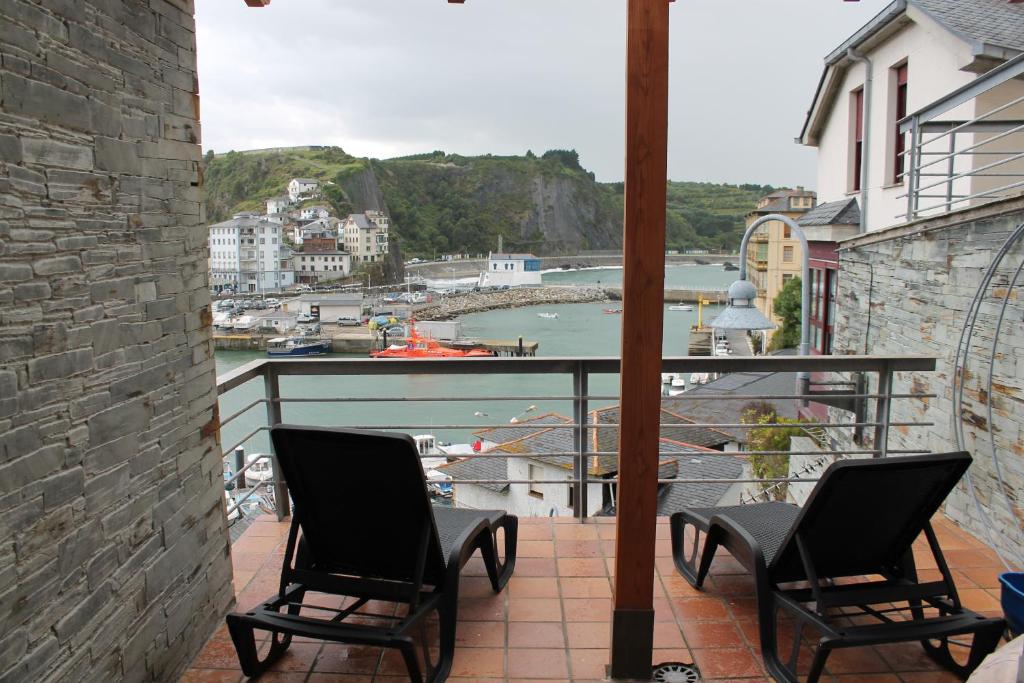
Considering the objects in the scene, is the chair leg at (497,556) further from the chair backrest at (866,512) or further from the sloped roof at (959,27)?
the sloped roof at (959,27)

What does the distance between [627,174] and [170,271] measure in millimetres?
1438

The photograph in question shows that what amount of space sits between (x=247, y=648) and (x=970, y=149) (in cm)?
464

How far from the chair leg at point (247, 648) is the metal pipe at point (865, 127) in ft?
31.5

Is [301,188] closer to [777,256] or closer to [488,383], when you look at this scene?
[488,383]

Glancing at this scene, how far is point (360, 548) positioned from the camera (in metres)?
2.55

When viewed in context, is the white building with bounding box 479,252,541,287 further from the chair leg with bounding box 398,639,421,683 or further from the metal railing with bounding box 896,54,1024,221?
the chair leg with bounding box 398,639,421,683

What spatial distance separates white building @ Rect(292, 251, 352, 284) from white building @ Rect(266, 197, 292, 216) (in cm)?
331

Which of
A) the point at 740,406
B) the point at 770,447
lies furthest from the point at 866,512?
the point at 740,406

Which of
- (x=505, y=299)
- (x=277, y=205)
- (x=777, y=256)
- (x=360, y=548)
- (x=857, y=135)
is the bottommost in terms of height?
(x=505, y=299)

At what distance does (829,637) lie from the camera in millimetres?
2258

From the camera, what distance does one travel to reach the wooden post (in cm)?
214

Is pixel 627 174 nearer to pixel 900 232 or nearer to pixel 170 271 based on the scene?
pixel 170 271

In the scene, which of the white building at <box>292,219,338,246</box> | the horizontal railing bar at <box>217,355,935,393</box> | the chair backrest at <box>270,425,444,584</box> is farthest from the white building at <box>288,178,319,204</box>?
the chair backrest at <box>270,425,444,584</box>

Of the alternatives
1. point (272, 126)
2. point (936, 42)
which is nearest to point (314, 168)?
point (272, 126)
